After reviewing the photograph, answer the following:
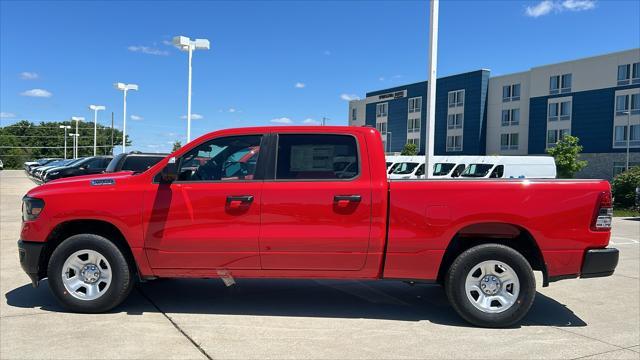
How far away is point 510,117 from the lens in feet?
182

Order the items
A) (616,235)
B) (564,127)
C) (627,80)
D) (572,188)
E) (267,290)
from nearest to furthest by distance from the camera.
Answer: (572,188) < (267,290) < (616,235) < (627,80) < (564,127)

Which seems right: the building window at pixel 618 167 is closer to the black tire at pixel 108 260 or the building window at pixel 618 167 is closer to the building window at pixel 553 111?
the building window at pixel 553 111

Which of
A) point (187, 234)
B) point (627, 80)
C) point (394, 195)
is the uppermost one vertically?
point (627, 80)

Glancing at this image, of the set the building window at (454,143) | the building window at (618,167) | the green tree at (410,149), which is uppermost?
the building window at (454,143)

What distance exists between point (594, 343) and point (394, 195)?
227 cm

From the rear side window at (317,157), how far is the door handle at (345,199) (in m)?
0.22

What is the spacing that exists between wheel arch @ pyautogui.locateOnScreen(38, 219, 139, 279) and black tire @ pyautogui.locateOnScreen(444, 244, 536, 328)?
127 inches

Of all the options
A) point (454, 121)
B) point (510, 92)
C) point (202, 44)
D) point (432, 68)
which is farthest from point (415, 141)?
point (432, 68)

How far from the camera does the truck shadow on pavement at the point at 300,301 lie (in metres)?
5.58

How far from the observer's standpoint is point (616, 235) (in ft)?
43.7

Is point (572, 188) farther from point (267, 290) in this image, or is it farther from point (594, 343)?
point (267, 290)

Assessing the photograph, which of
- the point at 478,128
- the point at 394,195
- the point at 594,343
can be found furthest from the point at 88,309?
the point at 478,128

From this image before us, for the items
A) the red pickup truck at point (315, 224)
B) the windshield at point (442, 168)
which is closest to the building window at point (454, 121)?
the windshield at point (442, 168)

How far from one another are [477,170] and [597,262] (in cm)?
2500
